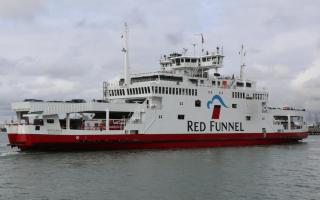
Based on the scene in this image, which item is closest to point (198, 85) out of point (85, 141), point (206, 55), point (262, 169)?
point (206, 55)

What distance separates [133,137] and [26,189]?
57.3 ft

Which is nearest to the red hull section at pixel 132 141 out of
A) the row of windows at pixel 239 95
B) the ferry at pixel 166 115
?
the ferry at pixel 166 115

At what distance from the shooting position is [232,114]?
1901 inches

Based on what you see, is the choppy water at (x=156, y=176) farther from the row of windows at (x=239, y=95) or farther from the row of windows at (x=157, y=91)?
the row of windows at (x=239, y=95)

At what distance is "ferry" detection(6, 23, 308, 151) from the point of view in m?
37.4

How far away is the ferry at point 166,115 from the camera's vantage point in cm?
3738

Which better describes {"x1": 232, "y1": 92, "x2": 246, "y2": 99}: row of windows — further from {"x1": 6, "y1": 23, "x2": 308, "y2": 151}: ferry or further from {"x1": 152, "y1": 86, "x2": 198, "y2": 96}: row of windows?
{"x1": 152, "y1": 86, "x2": 198, "y2": 96}: row of windows

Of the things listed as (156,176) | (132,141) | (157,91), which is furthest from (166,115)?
(156,176)

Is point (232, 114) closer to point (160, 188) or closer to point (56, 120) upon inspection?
point (56, 120)

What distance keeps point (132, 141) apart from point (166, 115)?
4353 mm

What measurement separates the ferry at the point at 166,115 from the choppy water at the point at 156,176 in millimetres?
1862

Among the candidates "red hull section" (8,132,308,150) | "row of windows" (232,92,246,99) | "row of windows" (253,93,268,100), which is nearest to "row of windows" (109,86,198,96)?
"red hull section" (8,132,308,150)

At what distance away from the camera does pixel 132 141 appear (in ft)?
132

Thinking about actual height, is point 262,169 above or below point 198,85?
below
